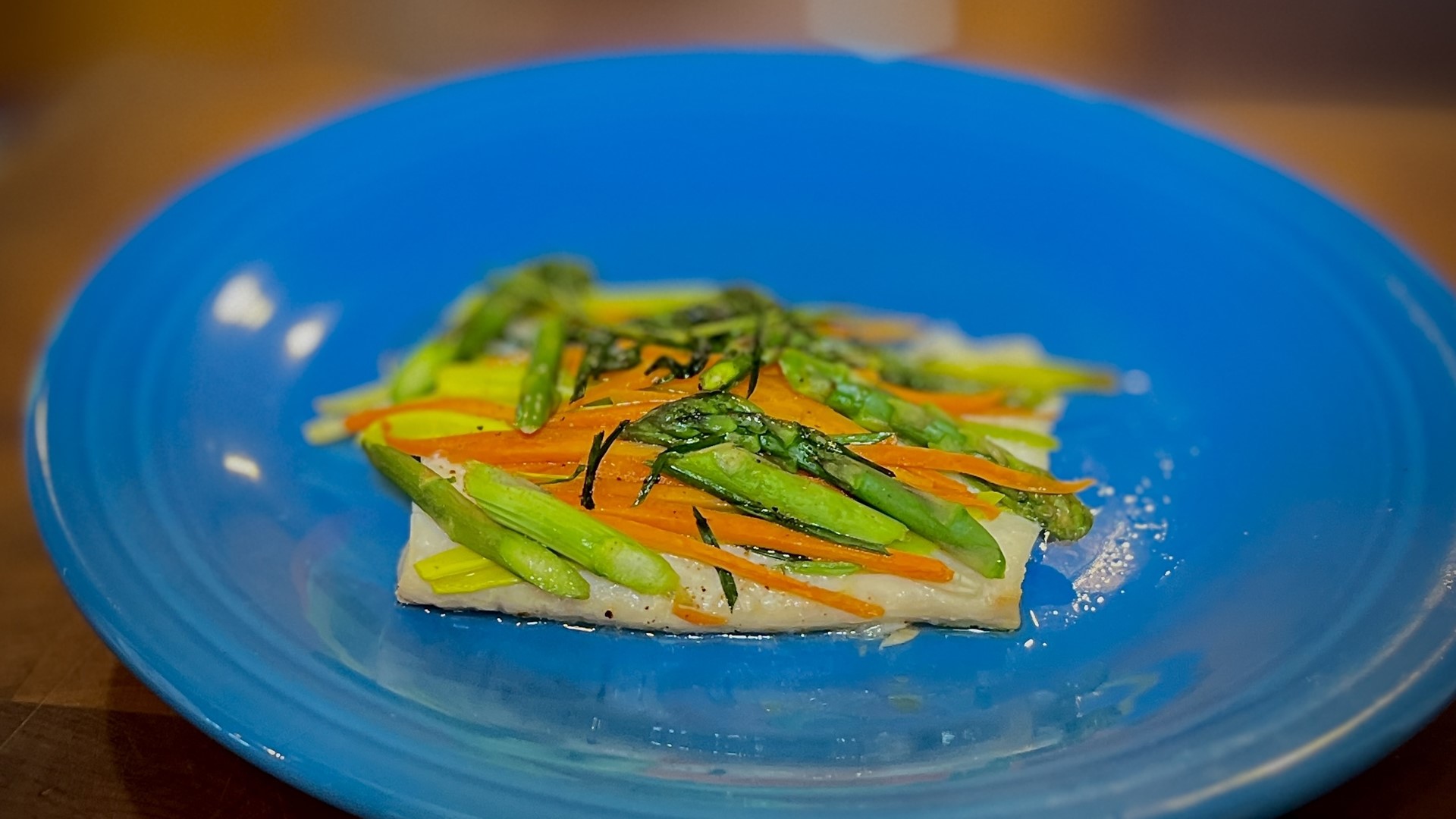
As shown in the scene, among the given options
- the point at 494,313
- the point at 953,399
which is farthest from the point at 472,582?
the point at 953,399

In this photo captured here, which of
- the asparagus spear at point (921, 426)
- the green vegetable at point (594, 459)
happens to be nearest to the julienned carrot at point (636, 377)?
the green vegetable at point (594, 459)

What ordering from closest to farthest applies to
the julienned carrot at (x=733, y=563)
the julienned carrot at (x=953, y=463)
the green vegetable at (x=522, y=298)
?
the julienned carrot at (x=733, y=563) → the julienned carrot at (x=953, y=463) → the green vegetable at (x=522, y=298)

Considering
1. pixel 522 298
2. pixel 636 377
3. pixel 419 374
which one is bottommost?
pixel 419 374

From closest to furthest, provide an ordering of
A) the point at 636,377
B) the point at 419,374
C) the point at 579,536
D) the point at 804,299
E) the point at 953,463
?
the point at 579,536
the point at 953,463
the point at 636,377
the point at 419,374
the point at 804,299

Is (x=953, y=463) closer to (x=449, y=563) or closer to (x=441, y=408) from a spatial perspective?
(x=449, y=563)

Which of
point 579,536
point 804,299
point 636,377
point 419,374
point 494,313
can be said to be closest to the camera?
point 579,536

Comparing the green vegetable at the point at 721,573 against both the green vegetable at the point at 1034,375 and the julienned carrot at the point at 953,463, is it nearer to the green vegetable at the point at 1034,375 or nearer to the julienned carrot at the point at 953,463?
the julienned carrot at the point at 953,463

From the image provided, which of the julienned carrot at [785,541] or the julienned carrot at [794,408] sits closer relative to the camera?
the julienned carrot at [785,541]

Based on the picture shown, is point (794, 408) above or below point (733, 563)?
above
